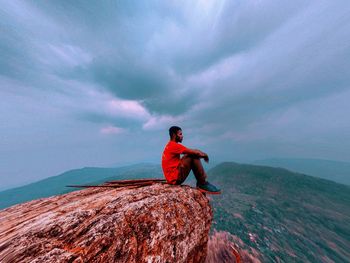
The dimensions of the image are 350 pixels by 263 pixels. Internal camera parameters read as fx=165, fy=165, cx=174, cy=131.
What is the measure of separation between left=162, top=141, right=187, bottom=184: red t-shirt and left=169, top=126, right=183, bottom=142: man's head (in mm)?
371

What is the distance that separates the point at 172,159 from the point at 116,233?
448 centimetres

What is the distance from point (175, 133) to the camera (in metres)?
9.20

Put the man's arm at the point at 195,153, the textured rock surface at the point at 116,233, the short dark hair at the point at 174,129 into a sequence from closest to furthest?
1. the textured rock surface at the point at 116,233
2. the man's arm at the point at 195,153
3. the short dark hair at the point at 174,129

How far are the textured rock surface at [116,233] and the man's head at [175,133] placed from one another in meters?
2.83

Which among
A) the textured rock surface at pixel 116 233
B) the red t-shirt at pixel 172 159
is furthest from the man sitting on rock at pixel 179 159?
the textured rock surface at pixel 116 233

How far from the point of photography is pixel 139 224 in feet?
20.4

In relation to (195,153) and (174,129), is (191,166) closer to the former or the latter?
(195,153)

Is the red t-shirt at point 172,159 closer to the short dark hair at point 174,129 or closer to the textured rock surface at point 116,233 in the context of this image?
the short dark hair at point 174,129

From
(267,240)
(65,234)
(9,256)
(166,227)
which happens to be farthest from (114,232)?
(267,240)

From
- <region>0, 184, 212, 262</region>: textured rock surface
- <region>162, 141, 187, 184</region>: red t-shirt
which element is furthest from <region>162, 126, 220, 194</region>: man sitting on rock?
<region>0, 184, 212, 262</region>: textured rock surface

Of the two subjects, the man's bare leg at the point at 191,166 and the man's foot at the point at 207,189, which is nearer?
the man's bare leg at the point at 191,166

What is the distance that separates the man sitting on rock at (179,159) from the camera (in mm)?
8797

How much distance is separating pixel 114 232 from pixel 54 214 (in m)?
2.74

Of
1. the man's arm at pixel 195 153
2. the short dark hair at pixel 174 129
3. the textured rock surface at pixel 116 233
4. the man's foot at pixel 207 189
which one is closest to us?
the textured rock surface at pixel 116 233
